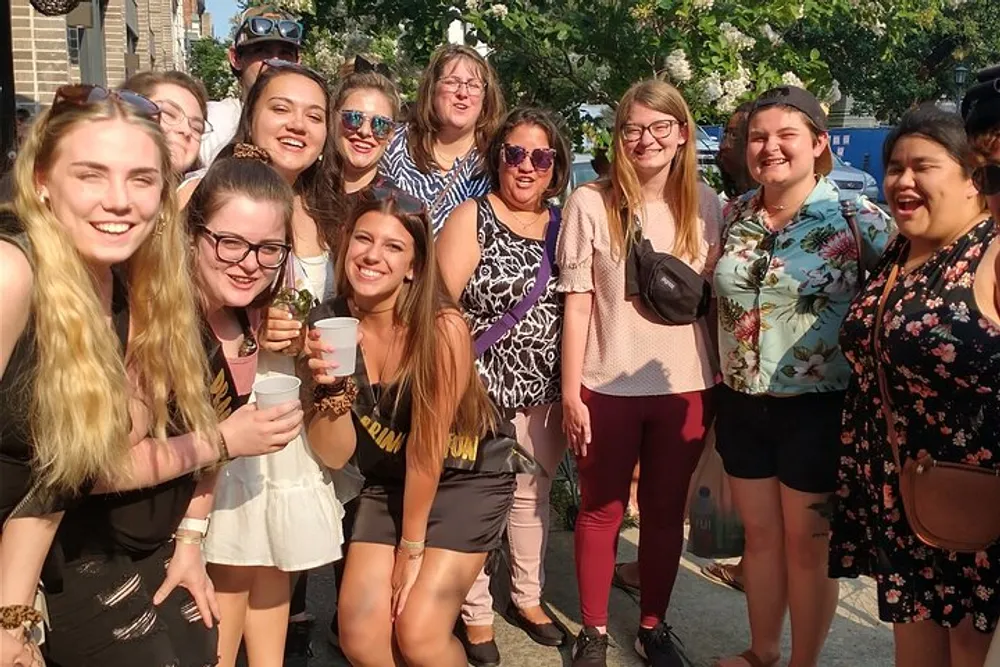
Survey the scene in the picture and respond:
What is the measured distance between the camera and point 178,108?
10.9 ft

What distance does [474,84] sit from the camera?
3.88 m

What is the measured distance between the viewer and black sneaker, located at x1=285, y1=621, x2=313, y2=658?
3498 millimetres

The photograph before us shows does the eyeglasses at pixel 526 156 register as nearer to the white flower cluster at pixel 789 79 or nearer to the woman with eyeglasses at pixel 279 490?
the woman with eyeglasses at pixel 279 490

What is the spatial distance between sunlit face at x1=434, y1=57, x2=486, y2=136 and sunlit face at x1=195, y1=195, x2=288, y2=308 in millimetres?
1527

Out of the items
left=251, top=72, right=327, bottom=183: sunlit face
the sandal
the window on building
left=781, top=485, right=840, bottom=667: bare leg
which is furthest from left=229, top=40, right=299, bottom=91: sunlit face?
the window on building

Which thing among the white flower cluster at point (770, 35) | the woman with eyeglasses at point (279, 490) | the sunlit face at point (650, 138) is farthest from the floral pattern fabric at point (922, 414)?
the white flower cluster at point (770, 35)

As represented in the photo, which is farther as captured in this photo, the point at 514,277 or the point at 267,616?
the point at 514,277

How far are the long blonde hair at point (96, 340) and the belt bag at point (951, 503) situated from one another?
1.88 metres

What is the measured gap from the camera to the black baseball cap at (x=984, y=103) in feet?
6.19

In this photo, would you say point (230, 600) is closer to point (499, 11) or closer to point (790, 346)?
point (790, 346)

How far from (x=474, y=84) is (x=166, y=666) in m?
2.61

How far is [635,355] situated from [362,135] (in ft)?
4.44

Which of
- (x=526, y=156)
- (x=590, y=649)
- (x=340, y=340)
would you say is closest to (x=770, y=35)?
(x=526, y=156)

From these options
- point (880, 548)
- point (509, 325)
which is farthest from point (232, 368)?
point (880, 548)
